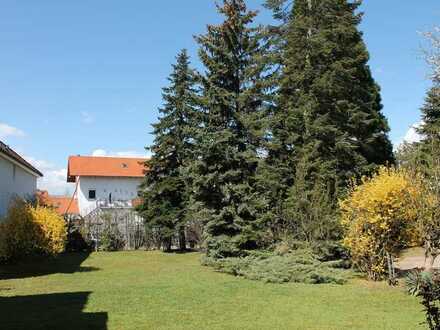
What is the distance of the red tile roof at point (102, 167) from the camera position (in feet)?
183

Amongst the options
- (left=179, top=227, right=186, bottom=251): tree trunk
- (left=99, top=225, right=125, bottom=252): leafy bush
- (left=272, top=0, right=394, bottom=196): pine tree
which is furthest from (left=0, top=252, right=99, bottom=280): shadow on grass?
(left=272, top=0, right=394, bottom=196): pine tree

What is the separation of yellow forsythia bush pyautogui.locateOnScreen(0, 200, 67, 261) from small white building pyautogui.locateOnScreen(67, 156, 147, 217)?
120 feet

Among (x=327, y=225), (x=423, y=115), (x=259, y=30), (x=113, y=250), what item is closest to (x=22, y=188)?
(x=113, y=250)

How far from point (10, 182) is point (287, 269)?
604 inches

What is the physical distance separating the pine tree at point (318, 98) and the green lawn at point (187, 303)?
7414 mm

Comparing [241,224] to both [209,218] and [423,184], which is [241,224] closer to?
[209,218]

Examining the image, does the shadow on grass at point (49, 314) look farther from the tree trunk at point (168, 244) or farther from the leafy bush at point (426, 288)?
the tree trunk at point (168, 244)

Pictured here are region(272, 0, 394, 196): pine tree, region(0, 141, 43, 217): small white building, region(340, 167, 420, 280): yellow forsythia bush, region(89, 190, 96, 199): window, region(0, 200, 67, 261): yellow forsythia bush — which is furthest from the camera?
region(89, 190, 96, 199): window

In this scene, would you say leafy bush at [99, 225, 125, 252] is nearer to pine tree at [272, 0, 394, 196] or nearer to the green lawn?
the green lawn

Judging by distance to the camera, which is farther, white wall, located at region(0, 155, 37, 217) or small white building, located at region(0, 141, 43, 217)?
white wall, located at region(0, 155, 37, 217)

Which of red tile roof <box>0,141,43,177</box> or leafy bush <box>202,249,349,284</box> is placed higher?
red tile roof <box>0,141,43,177</box>

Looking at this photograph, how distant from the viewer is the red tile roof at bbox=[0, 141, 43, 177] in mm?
20431

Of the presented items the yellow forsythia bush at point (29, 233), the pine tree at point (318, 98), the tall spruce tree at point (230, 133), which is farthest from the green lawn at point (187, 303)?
the pine tree at point (318, 98)

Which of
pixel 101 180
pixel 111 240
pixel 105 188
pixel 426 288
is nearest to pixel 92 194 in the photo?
pixel 105 188
